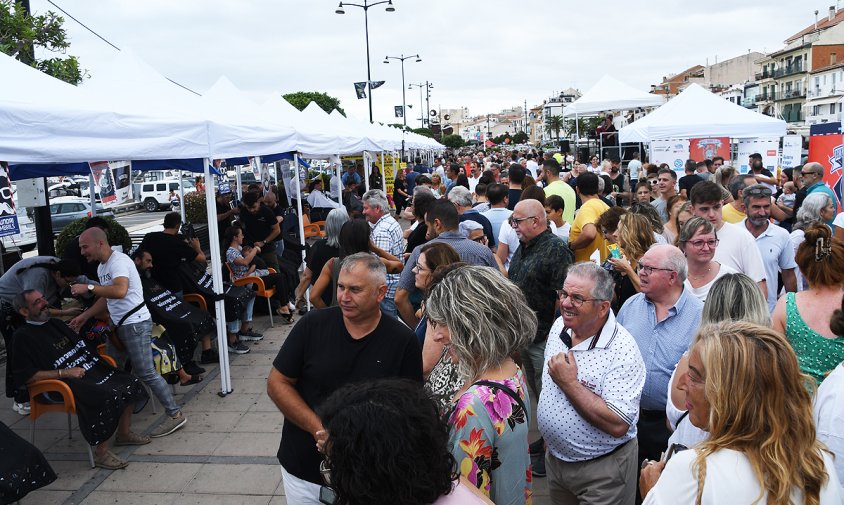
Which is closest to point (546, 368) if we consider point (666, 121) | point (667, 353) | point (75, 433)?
point (667, 353)

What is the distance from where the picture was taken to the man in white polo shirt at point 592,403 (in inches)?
99.1

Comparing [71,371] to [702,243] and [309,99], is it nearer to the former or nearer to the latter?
[702,243]

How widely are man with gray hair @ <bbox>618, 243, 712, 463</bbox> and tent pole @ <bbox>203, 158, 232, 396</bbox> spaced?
12.2 feet

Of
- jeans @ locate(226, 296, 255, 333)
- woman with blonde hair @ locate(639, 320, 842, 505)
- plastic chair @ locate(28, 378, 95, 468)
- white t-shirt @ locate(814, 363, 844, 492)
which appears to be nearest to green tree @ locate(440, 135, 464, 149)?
jeans @ locate(226, 296, 255, 333)

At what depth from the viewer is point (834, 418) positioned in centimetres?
211

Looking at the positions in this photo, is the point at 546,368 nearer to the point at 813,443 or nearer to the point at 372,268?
the point at 372,268


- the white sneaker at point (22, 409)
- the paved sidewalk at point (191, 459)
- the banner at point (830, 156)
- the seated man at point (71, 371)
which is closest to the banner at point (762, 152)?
the banner at point (830, 156)

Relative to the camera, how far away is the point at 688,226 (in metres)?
3.78

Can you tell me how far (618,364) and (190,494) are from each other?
3050mm

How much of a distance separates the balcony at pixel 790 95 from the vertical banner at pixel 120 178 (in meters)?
81.4

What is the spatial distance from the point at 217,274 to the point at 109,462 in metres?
1.83

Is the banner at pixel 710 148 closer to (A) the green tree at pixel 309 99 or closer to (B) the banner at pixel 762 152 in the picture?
(B) the banner at pixel 762 152

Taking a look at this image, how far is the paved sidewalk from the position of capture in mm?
4141

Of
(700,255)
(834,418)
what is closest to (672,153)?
(700,255)
